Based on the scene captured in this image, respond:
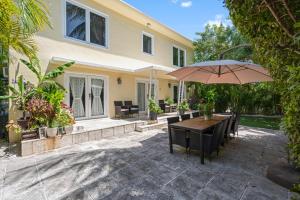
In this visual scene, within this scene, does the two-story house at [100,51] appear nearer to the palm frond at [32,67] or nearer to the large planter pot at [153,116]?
the palm frond at [32,67]

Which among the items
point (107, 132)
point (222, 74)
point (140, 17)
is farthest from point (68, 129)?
point (140, 17)

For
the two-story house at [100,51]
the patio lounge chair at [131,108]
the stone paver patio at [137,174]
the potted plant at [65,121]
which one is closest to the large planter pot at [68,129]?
the potted plant at [65,121]

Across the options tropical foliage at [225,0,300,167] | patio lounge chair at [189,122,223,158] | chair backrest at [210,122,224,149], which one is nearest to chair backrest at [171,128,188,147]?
patio lounge chair at [189,122,223,158]

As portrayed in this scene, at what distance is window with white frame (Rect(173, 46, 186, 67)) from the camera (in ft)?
64.2

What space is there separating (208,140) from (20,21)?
794 centimetres

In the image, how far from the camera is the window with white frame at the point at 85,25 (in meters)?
10.7

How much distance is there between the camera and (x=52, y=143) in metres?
7.35

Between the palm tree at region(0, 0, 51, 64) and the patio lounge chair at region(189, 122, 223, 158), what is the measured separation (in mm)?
6467

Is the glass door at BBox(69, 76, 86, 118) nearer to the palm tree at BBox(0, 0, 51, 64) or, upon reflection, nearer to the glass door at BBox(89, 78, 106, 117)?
the glass door at BBox(89, 78, 106, 117)

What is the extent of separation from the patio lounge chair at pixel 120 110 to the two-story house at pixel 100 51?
0.36 m

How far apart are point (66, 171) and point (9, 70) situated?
6018 mm

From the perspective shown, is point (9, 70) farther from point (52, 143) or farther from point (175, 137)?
point (175, 137)

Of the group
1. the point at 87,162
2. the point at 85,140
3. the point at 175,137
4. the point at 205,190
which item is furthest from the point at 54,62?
the point at 205,190

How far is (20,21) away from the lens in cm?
695
